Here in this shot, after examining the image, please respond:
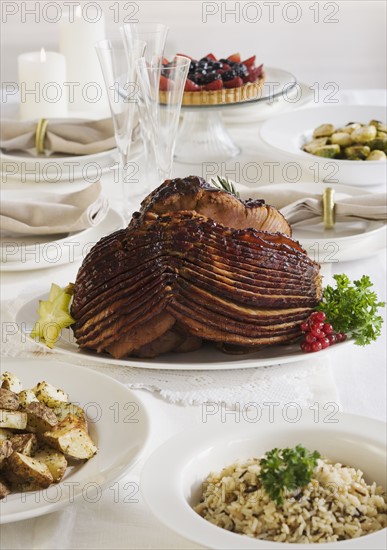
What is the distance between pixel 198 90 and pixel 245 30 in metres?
2.70

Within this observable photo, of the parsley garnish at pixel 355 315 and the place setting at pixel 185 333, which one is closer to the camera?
the place setting at pixel 185 333

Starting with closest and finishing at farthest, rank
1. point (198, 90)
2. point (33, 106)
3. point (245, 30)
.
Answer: point (198, 90)
point (33, 106)
point (245, 30)

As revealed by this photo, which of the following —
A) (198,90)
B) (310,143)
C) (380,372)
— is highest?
(198,90)

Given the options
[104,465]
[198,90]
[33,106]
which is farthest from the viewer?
[33,106]

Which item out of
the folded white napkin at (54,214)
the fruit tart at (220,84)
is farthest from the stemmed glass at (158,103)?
the fruit tart at (220,84)

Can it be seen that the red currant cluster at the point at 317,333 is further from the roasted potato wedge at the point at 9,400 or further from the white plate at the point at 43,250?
the white plate at the point at 43,250

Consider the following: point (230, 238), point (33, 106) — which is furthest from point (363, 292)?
point (33, 106)

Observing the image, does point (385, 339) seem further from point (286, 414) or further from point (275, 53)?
point (275, 53)

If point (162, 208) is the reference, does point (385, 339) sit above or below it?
below

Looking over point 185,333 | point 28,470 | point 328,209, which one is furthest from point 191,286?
point 328,209

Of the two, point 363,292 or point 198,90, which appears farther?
point 198,90

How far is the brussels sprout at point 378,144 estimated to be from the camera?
2285mm

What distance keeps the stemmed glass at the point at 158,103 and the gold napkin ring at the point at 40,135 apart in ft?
1.48

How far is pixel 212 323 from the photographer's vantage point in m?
1.32
